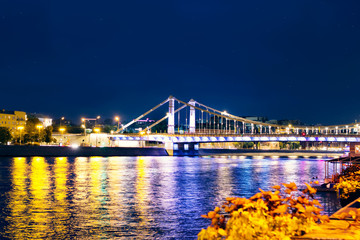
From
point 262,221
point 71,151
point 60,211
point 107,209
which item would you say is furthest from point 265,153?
point 262,221

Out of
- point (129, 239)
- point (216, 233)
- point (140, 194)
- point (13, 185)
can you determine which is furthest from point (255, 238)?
point (13, 185)

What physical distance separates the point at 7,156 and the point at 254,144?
118 metres

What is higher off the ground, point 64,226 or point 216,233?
point 216,233

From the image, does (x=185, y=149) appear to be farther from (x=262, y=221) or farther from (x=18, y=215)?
(x=262, y=221)

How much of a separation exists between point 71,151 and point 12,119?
91.1 metres

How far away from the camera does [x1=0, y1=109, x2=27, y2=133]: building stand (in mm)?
179062

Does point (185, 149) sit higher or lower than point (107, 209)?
higher

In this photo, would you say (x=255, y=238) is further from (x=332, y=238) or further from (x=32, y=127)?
(x=32, y=127)

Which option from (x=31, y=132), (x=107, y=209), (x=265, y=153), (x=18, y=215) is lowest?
(x=265, y=153)

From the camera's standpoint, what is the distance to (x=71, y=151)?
10488 centimetres

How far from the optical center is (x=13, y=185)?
35688mm

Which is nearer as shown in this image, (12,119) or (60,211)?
(60,211)

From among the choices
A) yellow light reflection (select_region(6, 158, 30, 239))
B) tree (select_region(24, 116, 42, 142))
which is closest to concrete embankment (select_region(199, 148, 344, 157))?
tree (select_region(24, 116, 42, 142))

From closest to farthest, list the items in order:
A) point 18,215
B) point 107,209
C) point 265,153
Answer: point 18,215 < point 107,209 < point 265,153
